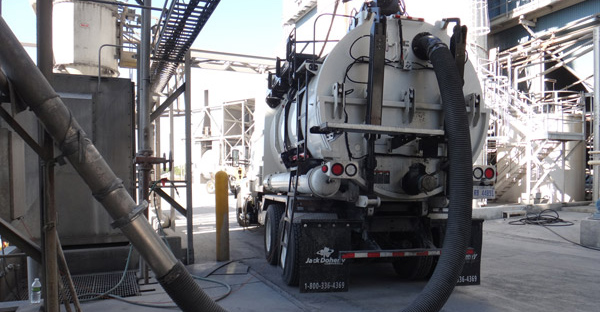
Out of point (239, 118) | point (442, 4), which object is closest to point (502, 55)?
point (442, 4)

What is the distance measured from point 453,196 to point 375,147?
1.42 m

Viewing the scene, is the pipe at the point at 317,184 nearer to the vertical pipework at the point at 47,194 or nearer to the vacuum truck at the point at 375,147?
the vacuum truck at the point at 375,147

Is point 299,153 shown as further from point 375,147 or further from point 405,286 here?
point 405,286

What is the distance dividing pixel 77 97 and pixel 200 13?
2.31m

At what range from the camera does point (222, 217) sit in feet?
27.1

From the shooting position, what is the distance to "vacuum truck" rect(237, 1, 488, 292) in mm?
5480

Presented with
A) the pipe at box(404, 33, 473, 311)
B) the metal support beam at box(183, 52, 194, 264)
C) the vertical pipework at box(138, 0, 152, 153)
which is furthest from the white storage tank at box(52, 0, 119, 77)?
the pipe at box(404, 33, 473, 311)

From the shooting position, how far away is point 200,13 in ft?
21.1

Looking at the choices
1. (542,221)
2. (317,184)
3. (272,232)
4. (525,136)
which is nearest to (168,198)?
(272,232)

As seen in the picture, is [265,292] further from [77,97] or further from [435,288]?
[77,97]

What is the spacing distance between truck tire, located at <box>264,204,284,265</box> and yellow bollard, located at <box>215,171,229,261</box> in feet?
2.45

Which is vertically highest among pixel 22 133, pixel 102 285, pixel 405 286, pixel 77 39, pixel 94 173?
pixel 77 39

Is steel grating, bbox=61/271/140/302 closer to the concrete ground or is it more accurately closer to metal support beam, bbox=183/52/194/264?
the concrete ground

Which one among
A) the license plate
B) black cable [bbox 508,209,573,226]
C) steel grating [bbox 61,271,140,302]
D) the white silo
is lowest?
black cable [bbox 508,209,573,226]
